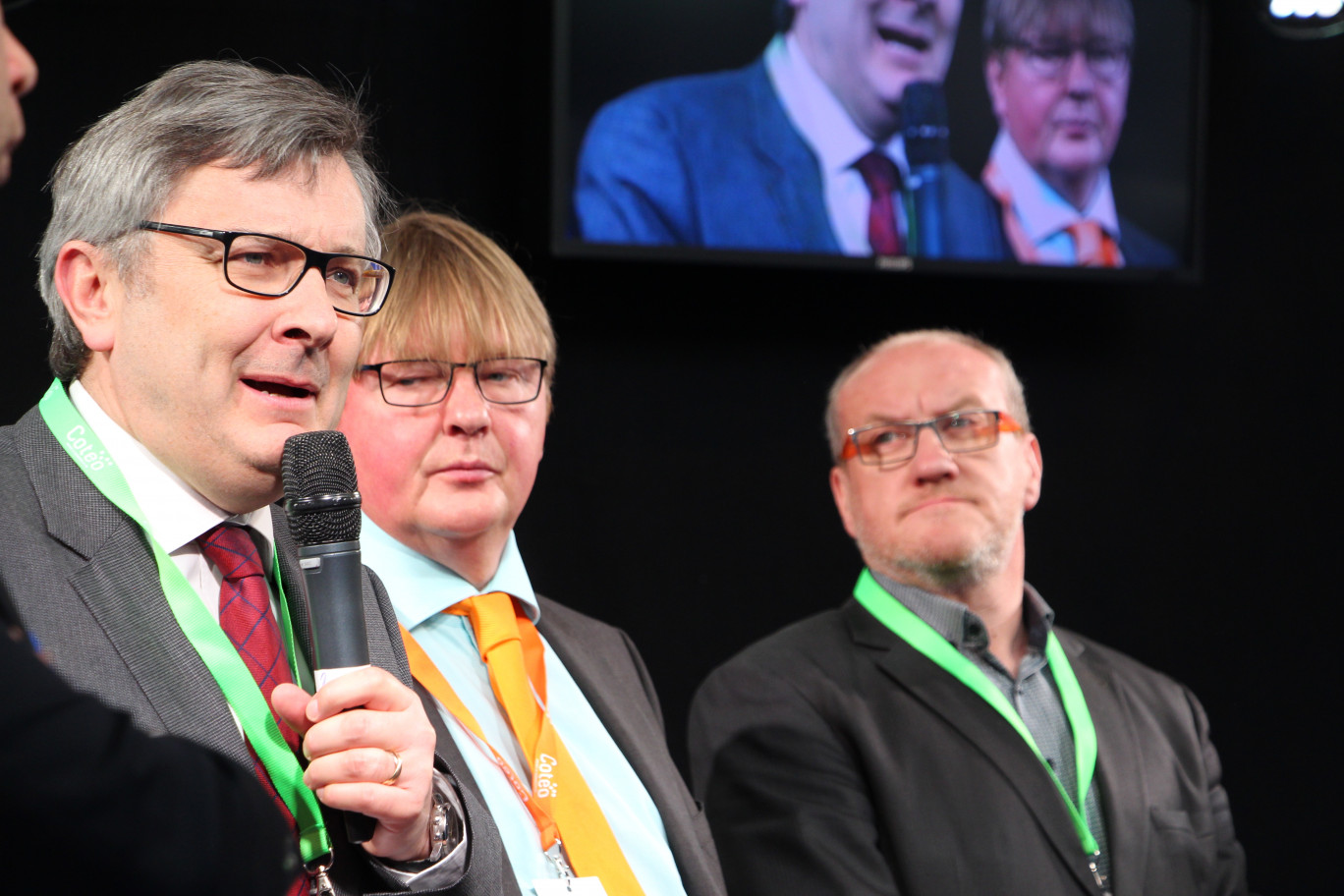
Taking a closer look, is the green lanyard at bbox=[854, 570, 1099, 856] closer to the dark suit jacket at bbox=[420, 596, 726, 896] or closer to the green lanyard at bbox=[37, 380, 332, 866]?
the dark suit jacket at bbox=[420, 596, 726, 896]

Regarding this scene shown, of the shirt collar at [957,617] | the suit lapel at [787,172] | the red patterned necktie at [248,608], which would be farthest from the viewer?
the suit lapel at [787,172]

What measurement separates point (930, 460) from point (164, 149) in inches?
69.7

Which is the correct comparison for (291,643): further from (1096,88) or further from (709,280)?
(1096,88)

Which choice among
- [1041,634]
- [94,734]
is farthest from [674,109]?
[94,734]

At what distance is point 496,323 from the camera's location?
2104 millimetres

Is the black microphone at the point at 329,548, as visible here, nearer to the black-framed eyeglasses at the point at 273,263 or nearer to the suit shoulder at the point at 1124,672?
the black-framed eyeglasses at the point at 273,263

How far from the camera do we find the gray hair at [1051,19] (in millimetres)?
3652

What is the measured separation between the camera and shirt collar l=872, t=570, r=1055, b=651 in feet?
8.54

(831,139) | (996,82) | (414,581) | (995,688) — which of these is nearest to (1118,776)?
(995,688)

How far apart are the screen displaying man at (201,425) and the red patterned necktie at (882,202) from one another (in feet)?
7.40

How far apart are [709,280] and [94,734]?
2.96m

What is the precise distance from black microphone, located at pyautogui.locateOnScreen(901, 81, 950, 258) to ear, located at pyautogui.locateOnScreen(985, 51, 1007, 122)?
166 mm

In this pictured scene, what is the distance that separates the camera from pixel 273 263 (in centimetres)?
136

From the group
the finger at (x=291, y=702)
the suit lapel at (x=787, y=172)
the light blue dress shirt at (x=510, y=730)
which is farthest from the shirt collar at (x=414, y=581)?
the suit lapel at (x=787, y=172)
